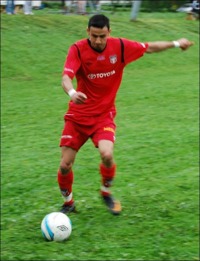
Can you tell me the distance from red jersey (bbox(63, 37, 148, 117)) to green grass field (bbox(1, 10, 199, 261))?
1317mm

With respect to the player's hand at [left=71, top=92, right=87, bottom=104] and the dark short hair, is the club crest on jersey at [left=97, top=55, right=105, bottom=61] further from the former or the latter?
the player's hand at [left=71, top=92, right=87, bottom=104]

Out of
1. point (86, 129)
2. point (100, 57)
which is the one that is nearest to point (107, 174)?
point (86, 129)

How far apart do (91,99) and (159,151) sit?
3.78 m

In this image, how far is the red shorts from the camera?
6.28 metres

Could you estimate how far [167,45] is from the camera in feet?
20.4

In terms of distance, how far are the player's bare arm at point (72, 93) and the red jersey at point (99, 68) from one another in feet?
0.67

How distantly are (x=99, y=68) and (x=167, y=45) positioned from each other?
0.78 m

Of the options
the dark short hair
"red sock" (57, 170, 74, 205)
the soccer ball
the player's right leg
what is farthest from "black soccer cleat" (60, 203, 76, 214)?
the dark short hair

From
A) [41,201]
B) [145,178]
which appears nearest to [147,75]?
[145,178]

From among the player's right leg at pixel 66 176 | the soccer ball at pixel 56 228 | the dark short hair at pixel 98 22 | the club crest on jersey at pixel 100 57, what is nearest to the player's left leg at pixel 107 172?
the player's right leg at pixel 66 176

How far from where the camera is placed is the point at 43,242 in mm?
6062

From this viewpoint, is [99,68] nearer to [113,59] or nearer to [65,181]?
[113,59]

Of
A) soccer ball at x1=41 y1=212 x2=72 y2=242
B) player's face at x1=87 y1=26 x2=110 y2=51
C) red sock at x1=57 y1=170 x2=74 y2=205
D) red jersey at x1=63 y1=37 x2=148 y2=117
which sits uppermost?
player's face at x1=87 y1=26 x2=110 y2=51

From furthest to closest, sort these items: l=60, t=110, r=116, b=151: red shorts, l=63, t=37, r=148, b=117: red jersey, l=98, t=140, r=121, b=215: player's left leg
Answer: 1. l=60, t=110, r=116, b=151: red shorts
2. l=98, t=140, r=121, b=215: player's left leg
3. l=63, t=37, r=148, b=117: red jersey
